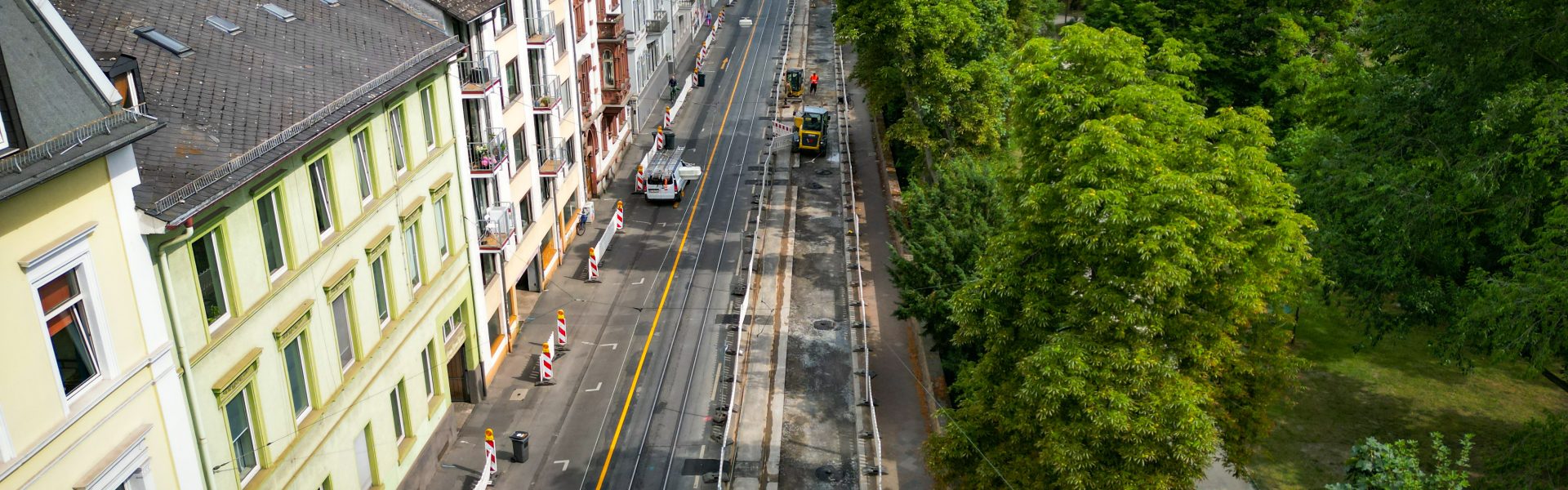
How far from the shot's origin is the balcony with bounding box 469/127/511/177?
112 feet

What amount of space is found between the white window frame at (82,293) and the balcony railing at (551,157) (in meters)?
27.2

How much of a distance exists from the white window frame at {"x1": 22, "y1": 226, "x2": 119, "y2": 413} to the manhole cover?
18.4 metres

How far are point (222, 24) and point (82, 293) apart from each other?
9561mm

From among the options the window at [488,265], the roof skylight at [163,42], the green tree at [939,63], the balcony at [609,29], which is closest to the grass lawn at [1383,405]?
the green tree at [939,63]

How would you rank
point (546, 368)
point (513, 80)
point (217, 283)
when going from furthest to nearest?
1. point (513, 80)
2. point (546, 368)
3. point (217, 283)

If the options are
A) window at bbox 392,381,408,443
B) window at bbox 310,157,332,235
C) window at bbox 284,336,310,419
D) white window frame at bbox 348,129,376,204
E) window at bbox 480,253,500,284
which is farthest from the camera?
window at bbox 480,253,500,284

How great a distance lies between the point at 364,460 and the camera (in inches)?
992

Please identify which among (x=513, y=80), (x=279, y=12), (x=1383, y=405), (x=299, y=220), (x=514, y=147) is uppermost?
(x=279, y=12)

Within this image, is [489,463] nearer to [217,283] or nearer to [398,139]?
[398,139]

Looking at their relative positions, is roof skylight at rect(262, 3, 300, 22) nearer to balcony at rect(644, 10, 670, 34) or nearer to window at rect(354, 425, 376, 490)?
window at rect(354, 425, 376, 490)

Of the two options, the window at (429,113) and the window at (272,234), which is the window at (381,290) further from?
the window at (272,234)

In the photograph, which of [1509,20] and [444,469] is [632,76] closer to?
[444,469]

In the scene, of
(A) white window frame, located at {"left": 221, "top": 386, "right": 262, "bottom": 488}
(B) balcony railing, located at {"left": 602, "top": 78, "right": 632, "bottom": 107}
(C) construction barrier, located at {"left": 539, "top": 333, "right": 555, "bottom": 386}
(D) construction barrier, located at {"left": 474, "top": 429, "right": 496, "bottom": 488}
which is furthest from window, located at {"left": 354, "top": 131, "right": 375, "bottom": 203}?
(B) balcony railing, located at {"left": 602, "top": 78, "right": 632, "bottom": 107}

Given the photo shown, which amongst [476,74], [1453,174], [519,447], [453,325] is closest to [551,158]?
[476,74]
